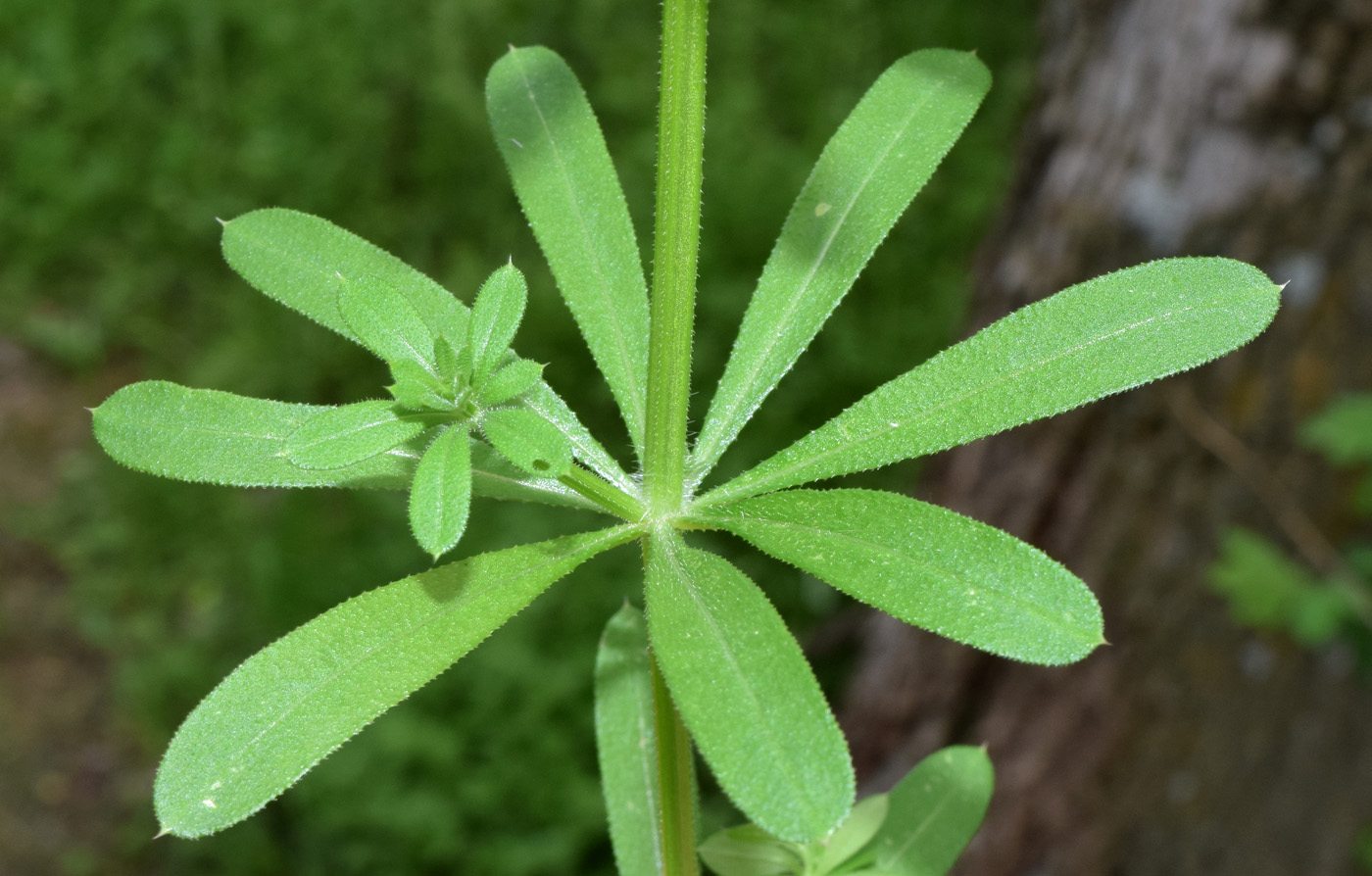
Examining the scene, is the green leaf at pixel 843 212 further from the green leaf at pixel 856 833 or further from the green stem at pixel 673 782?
the green leaf at pixel 856 833

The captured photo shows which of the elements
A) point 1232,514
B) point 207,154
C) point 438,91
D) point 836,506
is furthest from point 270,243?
point 207,154

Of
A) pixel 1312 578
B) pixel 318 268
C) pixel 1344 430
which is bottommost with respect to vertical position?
pixel 318 268

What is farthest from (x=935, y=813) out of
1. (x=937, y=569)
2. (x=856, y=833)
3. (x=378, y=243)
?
(x=378, y=243)

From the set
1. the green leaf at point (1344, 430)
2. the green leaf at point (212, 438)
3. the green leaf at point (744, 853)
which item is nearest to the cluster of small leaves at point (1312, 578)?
the green leaf at point (1344, 430)

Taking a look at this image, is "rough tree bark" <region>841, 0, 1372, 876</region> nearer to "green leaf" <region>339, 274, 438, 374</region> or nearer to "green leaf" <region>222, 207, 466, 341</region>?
"green leaf" <region>222, 207, 466, 341</region>

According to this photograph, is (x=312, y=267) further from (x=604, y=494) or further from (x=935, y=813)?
(x=935, y=813)

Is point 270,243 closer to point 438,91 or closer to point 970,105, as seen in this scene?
point 970,105

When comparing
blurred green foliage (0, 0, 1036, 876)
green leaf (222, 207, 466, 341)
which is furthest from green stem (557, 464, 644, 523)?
blurred green foliage (0, 0, 1036, 876)
